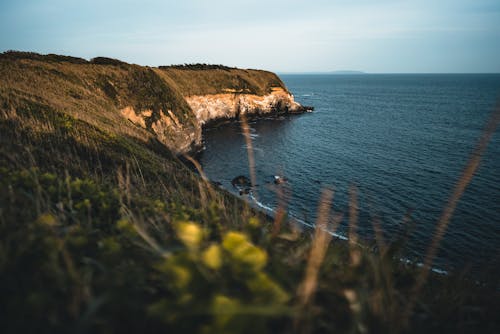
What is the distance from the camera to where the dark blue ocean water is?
2003 cm

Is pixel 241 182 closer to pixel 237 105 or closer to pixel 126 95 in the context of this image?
pixel 126 95

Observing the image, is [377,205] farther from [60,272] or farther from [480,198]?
[60,272]

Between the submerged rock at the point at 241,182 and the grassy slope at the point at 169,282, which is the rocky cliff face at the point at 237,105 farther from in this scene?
the grassy slope at the point at 169,282

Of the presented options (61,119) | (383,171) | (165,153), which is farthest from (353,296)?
(383,171)

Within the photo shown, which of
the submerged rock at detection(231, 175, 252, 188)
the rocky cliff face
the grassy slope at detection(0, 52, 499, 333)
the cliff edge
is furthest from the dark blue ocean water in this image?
the cliff edge

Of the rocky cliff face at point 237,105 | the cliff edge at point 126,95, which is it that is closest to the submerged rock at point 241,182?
the cliff edge at point 126,95

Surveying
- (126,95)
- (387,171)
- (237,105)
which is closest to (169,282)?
(387,171)

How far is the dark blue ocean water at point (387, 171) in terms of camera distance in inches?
789

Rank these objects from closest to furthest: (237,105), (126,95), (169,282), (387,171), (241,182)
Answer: (169,282)
(241,182)
(387,171)
(126,95)
(237,105)

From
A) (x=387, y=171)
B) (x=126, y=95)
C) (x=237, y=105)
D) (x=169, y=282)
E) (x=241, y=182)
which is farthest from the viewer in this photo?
(x=237, y=105)

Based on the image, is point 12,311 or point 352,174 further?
point 352,174

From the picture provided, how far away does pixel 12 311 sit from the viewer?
156 cm

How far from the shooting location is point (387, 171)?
32.3m

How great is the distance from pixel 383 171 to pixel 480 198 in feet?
30.5
